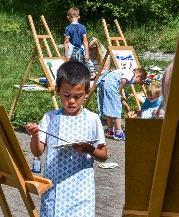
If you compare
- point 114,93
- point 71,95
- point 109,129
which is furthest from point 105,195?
point 114,93

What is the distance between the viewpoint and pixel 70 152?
3.38m

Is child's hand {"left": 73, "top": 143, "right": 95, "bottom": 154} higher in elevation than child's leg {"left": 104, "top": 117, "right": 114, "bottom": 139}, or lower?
higher

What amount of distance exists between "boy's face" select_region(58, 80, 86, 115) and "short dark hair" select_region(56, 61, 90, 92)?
2cm

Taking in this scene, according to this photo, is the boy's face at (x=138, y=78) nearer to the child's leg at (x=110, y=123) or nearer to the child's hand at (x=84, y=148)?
the child's leg at (x=110, y=123)

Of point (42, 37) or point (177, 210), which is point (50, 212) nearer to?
point (177, 210)

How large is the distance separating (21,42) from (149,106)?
29.3 ft

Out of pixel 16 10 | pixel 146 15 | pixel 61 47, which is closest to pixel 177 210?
pixel 61 47

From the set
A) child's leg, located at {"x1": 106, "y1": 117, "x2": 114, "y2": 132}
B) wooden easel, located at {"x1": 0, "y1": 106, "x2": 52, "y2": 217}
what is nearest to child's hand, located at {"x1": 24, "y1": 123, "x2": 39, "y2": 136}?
wooden easel, located at {"x1": 0, "y1": 106, "x2": 52, "y2": 217}

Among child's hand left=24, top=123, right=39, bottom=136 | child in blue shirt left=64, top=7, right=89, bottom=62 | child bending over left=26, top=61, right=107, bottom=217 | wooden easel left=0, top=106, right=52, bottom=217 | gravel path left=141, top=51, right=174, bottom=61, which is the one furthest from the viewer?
gravel path left=141, top=51, right=174, bottom=61

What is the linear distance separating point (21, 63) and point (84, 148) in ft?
34.2

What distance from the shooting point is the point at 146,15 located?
66.3 feet

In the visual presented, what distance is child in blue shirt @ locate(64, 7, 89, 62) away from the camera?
1120 centimetres

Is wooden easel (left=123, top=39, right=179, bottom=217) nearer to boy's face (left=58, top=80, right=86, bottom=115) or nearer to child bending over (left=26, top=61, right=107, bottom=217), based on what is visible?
child bending over (left=26, top=61, right=107, bottom=217)

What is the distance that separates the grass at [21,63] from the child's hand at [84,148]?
17.7 feet
